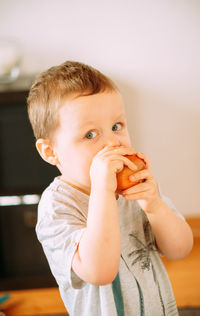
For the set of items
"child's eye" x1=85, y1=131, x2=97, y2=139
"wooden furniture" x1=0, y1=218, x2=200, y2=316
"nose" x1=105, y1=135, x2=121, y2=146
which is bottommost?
"wooden furniture" x1=0, y1=218, x2=200, y2=316

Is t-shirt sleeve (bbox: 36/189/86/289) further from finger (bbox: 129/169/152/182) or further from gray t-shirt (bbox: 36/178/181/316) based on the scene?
finger (bbox: 129/169/152/182)

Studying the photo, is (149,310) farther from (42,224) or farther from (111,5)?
(111,5)

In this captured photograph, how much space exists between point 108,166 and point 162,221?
181 mm

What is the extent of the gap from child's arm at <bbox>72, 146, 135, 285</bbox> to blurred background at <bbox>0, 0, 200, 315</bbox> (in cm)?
99

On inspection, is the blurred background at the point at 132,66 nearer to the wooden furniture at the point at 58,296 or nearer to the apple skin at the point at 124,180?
the wooden furniture at the point at 58,296

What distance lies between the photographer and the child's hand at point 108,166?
23.8 inches

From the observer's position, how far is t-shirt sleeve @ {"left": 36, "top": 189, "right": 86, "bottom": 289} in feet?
2.01

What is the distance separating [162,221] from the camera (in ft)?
2.30

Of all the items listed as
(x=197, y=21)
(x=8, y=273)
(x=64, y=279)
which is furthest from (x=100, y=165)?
(x=197, y=21)

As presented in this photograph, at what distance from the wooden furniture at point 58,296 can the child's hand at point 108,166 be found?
0.93 m

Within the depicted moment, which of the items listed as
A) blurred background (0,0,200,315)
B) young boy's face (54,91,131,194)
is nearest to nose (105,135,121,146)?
young boy's face (54,91,131,194)

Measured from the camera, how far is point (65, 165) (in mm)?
706

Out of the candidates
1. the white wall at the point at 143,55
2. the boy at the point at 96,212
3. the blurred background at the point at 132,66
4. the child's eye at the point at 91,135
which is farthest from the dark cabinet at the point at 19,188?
the child's eye at the point at 91,135

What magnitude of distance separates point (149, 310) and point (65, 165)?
1.08ft
